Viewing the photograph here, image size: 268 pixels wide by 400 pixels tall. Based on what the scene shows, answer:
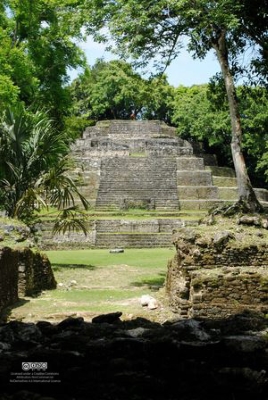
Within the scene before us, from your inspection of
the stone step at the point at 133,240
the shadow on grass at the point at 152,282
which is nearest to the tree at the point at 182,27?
the shadow on grass at the point at 152,282

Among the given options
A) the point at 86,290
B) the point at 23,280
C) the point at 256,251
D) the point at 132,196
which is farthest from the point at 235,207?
the point at 132,196

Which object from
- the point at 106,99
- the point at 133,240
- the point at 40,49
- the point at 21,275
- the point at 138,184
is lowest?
the point at 21,275

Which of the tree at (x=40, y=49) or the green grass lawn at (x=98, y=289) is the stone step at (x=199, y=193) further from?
the green grass lawn at (x=98, y=289)

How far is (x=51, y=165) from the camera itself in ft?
40.8

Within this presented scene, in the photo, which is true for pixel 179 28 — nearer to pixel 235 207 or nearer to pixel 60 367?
pixel 235 207

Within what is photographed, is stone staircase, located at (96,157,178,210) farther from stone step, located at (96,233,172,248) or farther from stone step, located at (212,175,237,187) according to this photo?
stone step, located at (96,233,172,248)

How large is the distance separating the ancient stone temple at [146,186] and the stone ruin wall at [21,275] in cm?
978

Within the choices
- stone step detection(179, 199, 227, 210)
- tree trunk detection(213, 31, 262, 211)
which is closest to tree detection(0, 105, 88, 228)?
tree trunk detection(213, 31, 262, 211)

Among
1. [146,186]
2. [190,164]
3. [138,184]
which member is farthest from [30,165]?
[190,164]

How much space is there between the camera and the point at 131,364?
3.26 meters

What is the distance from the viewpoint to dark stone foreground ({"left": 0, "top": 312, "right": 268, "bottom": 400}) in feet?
9.52

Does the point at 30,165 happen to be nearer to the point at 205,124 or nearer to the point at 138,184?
the point at 138,184

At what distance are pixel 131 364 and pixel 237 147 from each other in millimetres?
6945

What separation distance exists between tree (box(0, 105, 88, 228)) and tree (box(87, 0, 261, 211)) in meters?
3.09
